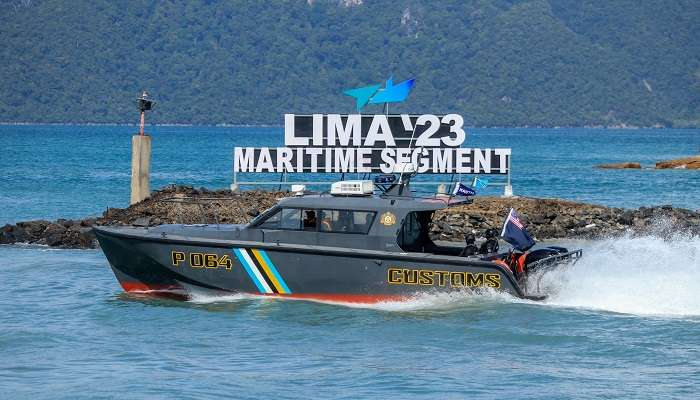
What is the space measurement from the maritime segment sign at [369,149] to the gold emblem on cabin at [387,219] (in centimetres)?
1566

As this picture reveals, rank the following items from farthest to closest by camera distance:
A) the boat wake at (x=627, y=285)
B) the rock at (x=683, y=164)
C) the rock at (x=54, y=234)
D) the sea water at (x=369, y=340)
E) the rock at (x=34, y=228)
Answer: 1. the rock at (x=683, y=164)
2. the rock at (x=34, y=228)
3. the rock at (x=54, y=234)
4. the boat wake at (x=627, y=285)
5. the sea water at (x=369, y=340)

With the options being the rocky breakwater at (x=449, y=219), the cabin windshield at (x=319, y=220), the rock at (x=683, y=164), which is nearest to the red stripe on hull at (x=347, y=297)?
the cabin windshield at (x=319, y=220)

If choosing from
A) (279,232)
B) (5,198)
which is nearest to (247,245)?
(279,232)

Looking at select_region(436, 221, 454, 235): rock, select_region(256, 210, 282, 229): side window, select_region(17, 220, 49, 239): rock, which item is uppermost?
select_region(256, 210, 282, 229): side window

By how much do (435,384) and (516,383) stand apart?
916 millimetres

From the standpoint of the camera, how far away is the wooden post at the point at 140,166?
31.0 m

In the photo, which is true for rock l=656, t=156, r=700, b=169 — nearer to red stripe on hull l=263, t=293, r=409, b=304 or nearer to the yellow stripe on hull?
red stripe on hull l=263, t=293, r=409, b=304

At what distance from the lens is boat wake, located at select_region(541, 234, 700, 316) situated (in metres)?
18.3

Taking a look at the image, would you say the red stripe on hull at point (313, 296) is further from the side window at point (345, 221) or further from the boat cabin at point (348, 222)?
the side window at point (345, 221)

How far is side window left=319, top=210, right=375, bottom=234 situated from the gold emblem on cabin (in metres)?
0.15

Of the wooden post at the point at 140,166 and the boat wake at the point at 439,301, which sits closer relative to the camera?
the boat wake at the point at 439,301

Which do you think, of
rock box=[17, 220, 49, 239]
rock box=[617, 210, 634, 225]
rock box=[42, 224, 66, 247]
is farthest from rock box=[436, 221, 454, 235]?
rock box=[17, 220, 49, 239]

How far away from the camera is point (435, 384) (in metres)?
14.3

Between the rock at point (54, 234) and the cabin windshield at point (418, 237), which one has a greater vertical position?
the cabin windshield at point (418, 237)
